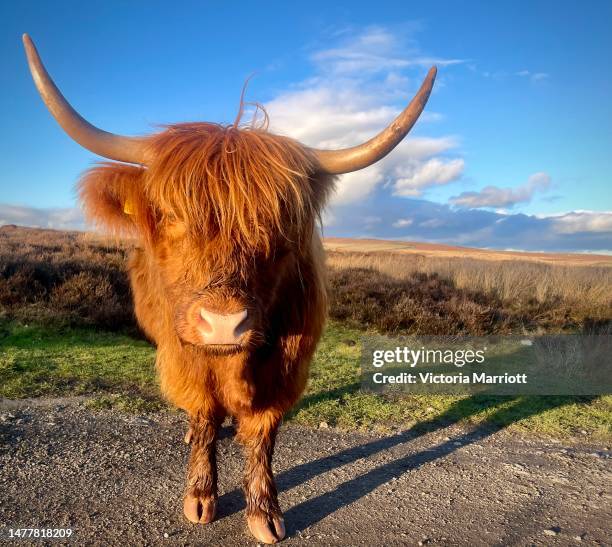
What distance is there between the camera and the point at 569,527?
116 inches

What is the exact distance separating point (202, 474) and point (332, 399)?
7.30ft

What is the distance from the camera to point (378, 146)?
101 inches

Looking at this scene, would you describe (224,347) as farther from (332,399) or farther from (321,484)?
(332,399)

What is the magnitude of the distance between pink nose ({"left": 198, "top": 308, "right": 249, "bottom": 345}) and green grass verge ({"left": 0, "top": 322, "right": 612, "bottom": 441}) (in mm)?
2595

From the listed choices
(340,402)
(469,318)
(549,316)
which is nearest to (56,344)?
(340,402)

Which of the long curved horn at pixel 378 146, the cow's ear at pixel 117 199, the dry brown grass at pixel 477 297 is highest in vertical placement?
the long curved horn at pixel 378 146

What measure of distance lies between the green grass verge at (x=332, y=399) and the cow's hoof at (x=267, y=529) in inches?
65.9

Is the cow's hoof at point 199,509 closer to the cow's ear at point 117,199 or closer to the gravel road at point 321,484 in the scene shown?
the gravel road at point 321,484

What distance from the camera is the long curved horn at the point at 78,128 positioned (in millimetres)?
2564

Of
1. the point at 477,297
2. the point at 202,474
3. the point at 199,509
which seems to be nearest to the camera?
the point at 199,509

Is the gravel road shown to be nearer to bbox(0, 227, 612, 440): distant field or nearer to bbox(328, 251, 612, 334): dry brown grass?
bbox(0, 227, 612, 440): distant field

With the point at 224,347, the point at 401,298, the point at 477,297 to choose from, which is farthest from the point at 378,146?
the point at 477,297

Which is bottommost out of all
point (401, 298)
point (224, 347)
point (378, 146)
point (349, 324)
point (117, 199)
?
point (349, 324)

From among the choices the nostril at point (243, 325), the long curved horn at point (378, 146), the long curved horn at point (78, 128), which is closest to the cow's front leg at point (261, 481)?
the nostril at point (243, 325)
